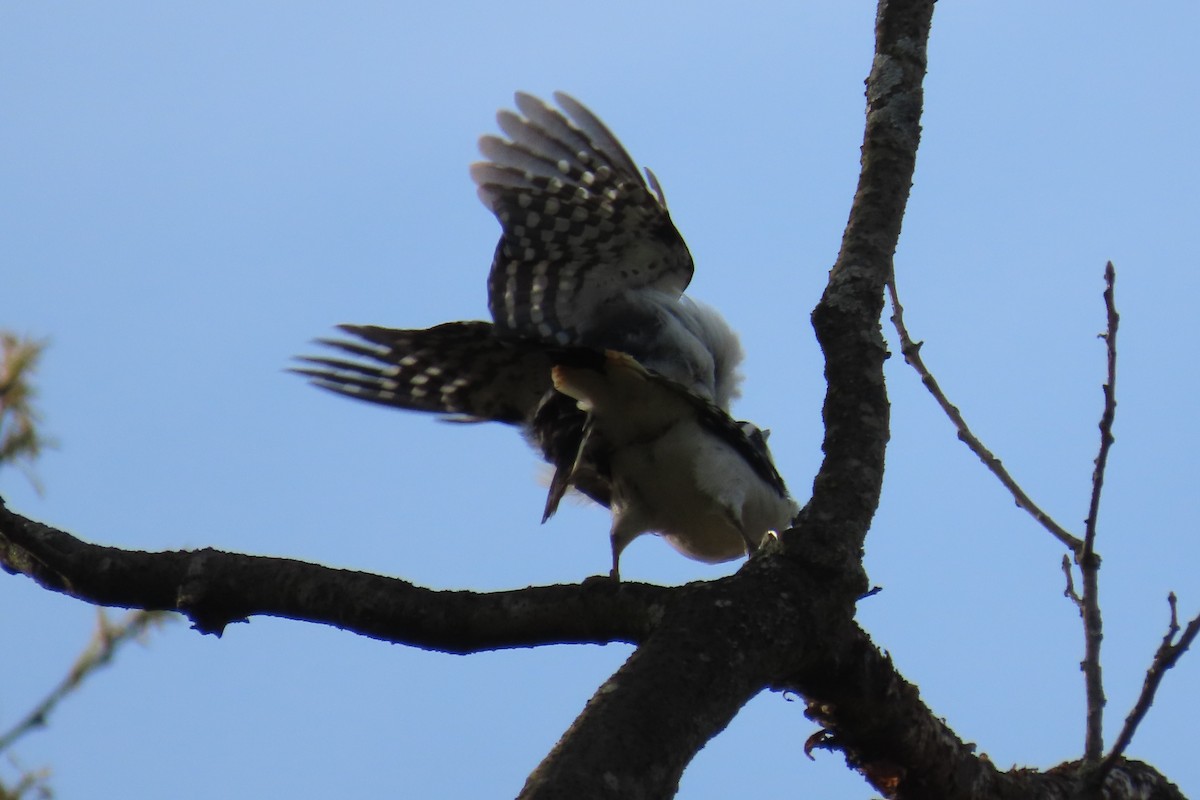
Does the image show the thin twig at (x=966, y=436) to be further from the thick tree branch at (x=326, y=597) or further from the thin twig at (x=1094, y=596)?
the thick tree branch at (x=326, y=597)

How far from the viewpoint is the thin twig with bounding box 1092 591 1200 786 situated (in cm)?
264

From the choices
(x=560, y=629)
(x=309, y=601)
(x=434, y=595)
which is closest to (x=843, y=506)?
(x=560, y=629)

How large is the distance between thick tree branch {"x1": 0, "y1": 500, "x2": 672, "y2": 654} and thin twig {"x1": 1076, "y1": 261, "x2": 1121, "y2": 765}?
0.95m

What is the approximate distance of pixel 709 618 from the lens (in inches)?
95.4

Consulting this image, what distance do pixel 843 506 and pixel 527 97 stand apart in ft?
7.30

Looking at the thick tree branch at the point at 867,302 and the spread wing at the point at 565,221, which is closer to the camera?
the thick tree branch at the point at 867,302

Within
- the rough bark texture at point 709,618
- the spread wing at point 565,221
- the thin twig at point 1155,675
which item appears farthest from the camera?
the spread wing at point 565,221

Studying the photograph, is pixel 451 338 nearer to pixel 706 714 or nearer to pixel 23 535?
pixel 23 535

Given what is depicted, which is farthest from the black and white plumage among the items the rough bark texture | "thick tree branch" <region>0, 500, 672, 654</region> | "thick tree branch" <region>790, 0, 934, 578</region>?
"thick tree branch" <region>0, 500, 672, 654</region>

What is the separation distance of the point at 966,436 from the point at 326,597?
5.22 ft

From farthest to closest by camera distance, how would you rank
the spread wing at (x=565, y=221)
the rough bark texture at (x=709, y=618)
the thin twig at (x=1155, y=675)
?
the spread wing at (x=565, y=221) → the thin twig at (x=1155, y=675) → the rough bark texture at (x=709, y=618)

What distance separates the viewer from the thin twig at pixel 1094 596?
2.85 m


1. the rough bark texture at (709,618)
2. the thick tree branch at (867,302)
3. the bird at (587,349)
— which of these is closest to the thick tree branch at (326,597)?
the rough bark texture at (709,618)

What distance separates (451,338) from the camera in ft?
14.9
